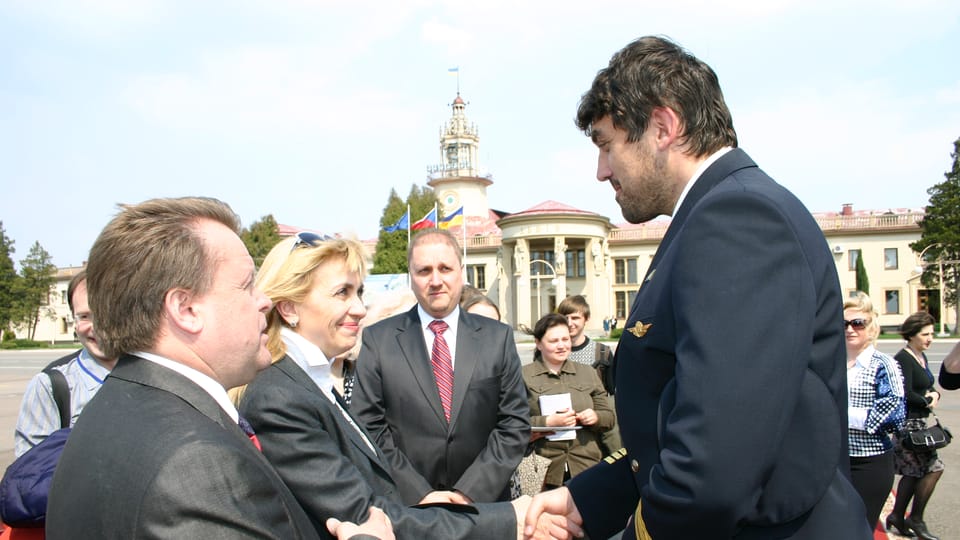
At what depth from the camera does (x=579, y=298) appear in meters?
7.96

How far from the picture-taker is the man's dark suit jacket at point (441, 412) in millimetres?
4348

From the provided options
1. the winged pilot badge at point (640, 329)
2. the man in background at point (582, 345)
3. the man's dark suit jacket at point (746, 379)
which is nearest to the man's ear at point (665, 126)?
the man's dark suit jacket at point (746, 379)

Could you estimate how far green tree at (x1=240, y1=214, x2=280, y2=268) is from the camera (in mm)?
50406

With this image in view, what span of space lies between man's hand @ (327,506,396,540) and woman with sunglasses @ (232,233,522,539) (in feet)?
0.15

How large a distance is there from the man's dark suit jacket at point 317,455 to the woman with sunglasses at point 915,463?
18.5 feet

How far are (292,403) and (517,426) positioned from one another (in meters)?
2.42

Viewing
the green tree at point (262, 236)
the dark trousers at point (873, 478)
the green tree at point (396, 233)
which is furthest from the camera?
the green tree at point (396, 233)

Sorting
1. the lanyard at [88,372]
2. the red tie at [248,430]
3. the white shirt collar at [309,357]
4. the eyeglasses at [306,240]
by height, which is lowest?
the lanyard at [88,372]

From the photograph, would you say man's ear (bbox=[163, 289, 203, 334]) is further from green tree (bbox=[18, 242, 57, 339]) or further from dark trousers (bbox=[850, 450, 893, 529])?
green tree (bbox=[18, 242, 57, 339])

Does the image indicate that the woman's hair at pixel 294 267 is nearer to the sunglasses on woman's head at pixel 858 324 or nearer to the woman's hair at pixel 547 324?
the woman's hair at pixel 547 324

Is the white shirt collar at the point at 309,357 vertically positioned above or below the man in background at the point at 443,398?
above

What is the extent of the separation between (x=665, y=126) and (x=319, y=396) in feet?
5.35

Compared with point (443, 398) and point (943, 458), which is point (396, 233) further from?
point (443, 398)

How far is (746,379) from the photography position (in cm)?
166
